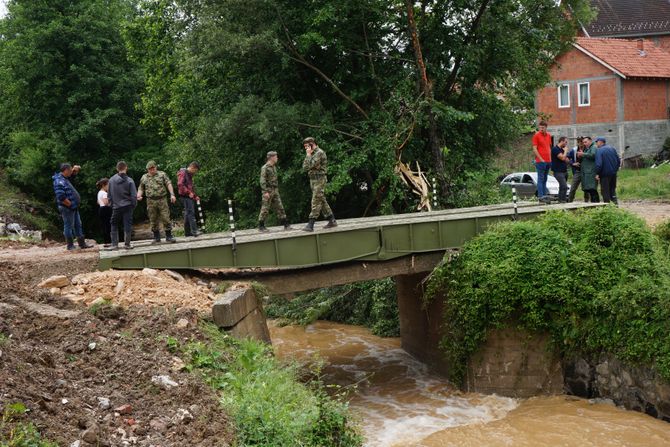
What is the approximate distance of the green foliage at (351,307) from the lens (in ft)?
76.4

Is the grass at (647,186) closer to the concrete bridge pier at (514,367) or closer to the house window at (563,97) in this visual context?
the house window at (563,97)

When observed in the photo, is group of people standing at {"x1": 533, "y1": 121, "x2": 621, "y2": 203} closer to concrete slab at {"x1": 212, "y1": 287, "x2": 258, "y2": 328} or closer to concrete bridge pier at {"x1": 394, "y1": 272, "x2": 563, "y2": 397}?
concrete bridge pier at {"x1": 394, "y1": 272, "x2": 563, "y2": 397}

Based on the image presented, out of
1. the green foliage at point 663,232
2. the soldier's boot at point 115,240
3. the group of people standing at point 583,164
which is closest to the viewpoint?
the soldier's boot at point 115,240

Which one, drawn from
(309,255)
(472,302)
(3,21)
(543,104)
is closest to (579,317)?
(472,302)

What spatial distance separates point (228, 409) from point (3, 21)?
37.1m

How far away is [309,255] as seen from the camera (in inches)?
602

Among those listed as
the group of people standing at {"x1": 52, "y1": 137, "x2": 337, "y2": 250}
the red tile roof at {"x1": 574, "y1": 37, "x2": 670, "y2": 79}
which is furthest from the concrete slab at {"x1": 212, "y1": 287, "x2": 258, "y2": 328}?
the red tile roof at {"x1": 574, "y1": 37, "x2": 670, "y2": 79}

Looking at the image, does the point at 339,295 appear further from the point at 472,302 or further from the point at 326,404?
the point at 326,404

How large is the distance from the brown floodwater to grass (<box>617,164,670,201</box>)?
13.4 meters

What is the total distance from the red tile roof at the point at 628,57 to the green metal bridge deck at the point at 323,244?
25271 mm

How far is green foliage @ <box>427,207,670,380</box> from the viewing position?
1448cm

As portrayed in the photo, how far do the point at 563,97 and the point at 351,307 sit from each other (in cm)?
2381

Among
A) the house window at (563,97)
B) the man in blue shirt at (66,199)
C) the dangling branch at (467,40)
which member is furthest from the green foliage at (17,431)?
the house window at (563,97)

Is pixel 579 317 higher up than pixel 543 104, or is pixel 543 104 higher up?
pixel 543 104
